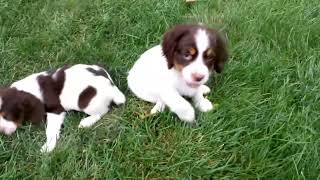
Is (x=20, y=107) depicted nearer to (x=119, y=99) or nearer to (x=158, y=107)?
(x=119, y=99)

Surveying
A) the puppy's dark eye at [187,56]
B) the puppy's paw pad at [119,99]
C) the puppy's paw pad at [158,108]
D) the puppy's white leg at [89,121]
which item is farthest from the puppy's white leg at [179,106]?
the puppy's white leg at [89,121]

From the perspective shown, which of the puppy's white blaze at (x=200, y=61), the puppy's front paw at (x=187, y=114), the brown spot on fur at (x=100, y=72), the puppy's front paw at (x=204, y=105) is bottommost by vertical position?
the puppy's front paw at (x=204, y=105)

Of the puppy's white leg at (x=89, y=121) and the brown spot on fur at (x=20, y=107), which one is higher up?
the brown spot on fur at (x=20, y=107)

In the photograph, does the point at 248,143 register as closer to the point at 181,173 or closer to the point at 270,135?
the point at 270,135

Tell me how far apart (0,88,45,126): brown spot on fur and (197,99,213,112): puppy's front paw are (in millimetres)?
1375

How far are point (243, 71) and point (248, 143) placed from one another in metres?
1.03

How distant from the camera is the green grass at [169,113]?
4332mm

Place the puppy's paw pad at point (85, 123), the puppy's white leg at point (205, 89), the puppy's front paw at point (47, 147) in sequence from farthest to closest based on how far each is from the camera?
the puppy's white leg at point (205, 89) < the puppy's paw pad at point (85, 123) < the puppy's front paw at point (47, 147)

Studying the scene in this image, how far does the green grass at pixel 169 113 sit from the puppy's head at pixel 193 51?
0.45 metres

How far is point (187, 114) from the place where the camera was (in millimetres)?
4637

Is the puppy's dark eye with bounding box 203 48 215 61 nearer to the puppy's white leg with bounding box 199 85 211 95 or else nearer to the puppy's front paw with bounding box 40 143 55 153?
the puppy's white leg with bounding box 199 85 211 95

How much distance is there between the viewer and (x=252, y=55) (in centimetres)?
552

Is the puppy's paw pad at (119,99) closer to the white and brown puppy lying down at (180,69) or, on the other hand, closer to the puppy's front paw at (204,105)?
the white and brown puppy lying down at (180,69)

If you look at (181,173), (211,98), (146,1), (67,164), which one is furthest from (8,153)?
(146,1)
